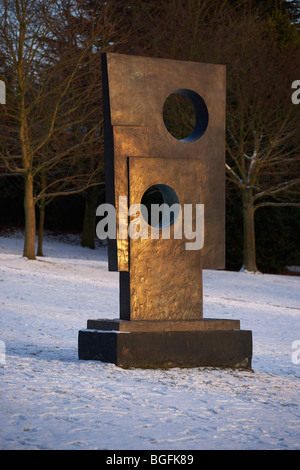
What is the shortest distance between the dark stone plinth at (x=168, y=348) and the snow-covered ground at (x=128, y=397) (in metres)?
0.16

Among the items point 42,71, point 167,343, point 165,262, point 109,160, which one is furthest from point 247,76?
point 167,343

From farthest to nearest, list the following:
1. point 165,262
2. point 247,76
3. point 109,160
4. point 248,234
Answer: point 248,234
point 247,76
point 165,262
point 109,160

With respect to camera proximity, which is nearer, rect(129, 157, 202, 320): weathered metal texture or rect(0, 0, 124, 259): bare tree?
rect(129, 157, 202, 320): weathered metal texture

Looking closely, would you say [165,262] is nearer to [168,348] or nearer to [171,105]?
[168,348]

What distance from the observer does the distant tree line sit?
17250 mm

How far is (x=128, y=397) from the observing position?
528 cm

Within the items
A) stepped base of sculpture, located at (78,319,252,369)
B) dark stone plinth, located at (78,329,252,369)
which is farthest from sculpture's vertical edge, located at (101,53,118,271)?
dark stone plinth, located at (78,329,252,369)

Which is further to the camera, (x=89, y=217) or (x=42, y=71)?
(x=89, y=217)

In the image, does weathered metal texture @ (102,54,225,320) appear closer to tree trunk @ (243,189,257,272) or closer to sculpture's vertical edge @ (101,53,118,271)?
sculpture's vertical edge @ (101,53,118,271)

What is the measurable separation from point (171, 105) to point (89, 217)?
8057 millimetres

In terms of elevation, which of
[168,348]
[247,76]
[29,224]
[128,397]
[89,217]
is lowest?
[128,397]

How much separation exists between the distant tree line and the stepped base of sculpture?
11013 mm

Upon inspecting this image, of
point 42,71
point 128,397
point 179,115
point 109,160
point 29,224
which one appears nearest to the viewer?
point 128,397

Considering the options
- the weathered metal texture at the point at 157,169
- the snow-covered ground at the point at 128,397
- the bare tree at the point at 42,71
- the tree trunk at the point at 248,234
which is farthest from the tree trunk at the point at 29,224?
the weathered metal texture at the point at 157,169
